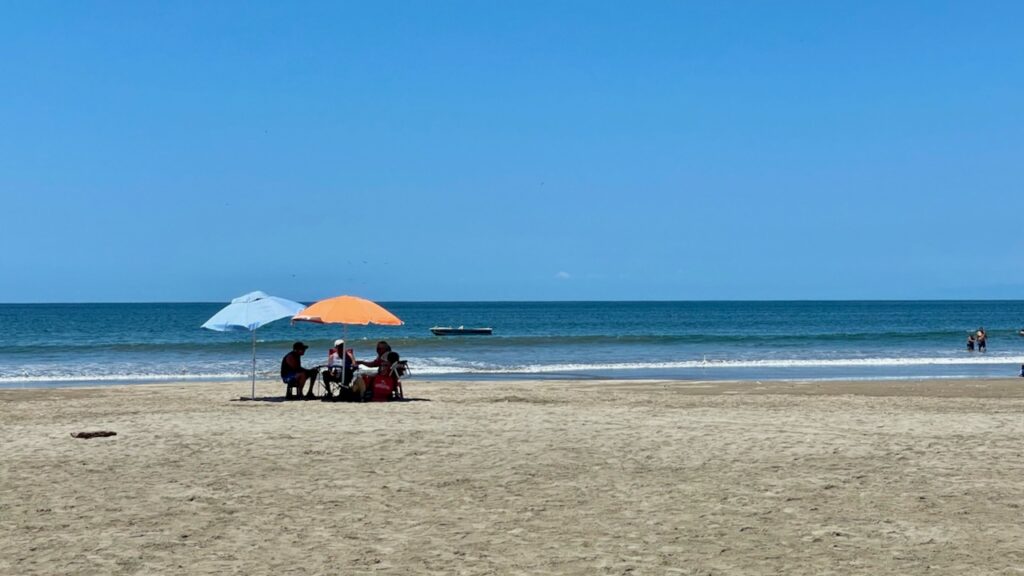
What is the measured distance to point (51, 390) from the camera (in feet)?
76.0

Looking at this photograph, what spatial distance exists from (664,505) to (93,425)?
8130 millimetres

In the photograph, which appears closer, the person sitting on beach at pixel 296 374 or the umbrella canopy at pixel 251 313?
the umbrella canopy at pixel 251 313

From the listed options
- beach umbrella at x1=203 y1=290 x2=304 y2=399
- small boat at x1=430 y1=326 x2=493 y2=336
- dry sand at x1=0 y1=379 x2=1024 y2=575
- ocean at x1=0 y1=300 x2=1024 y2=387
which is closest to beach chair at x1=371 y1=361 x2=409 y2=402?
ocean at x1=0 y1=300 x2=1024 y2=387

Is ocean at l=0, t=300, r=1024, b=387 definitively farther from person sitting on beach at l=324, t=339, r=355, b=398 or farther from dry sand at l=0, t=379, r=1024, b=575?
Answer: dry sand at l=0, t=379, r=1024, b=575

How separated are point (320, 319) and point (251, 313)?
1171 millimetres

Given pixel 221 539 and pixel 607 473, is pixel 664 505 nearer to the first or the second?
pixel 607 473

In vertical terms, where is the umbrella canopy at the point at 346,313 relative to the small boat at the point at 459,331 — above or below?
above

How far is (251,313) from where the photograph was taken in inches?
663

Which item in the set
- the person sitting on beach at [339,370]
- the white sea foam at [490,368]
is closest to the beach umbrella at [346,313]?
the person sitting on beach at [339,370]

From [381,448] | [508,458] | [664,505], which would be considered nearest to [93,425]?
[381,448]

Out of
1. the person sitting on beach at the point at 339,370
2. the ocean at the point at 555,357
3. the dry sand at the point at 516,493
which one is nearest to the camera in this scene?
the dry sand at the point at 516,493

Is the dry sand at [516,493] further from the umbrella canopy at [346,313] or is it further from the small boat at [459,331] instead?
the small boat at [459,331]

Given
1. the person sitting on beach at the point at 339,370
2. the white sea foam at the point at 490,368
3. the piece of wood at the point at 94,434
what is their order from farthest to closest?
the white sea foam at the point at 490,368 → the person sitting on beach at the point at 339,370 → the piece of wood at the point at 94,434

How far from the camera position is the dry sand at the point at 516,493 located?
21.8 ft
